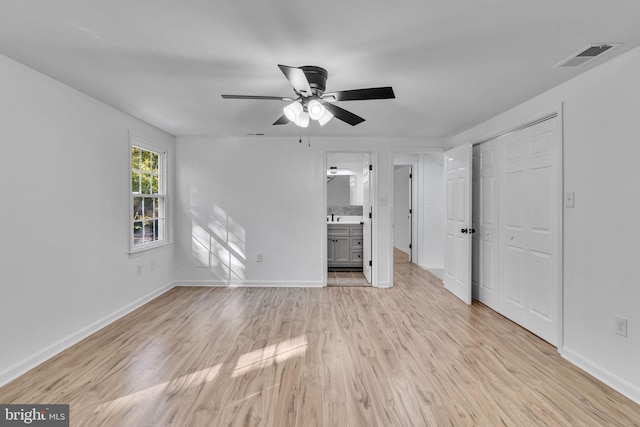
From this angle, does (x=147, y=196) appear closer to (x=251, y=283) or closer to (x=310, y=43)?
(x=251, y=283)

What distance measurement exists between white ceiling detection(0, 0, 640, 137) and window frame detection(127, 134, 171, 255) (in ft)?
2.87

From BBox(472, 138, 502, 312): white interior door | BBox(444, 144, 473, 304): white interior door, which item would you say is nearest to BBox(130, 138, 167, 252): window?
BBox(444, 144, 473, 304): white interior door

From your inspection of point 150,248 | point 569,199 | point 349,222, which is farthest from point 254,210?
point 569,199

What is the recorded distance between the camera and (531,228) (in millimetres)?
3221

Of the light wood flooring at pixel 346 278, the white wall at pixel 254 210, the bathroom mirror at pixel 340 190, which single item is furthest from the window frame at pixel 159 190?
the bathroom mirror at pixel 340 190

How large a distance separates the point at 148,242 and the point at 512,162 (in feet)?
15.3

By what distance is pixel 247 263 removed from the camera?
499cm

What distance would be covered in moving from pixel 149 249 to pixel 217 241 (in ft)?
3.30

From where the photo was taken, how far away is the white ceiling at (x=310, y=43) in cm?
170

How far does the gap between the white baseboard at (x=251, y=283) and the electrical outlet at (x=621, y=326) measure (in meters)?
3.45

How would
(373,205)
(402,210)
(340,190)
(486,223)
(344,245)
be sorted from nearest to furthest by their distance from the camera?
(486,223)
(373,205)
(344,245)
(340,190)
(402,210)

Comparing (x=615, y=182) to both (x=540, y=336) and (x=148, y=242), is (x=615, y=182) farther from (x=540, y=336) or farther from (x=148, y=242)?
(x=148, y=242)

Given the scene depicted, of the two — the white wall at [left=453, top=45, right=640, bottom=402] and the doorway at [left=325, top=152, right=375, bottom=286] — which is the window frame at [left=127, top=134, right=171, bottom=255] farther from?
the white wall at [left=453, top=45, right=640, bottom=402]

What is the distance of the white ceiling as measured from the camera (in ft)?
5.57
